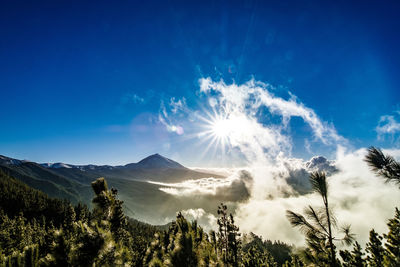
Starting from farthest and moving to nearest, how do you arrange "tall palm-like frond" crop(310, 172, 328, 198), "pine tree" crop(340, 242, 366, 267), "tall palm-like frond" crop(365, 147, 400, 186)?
1. "pine tree" crop(340, 242, 366, 267)
2. "tall palm-like frond" crop(310, 172, 328, 198)
3. "tall palm-like frond" crop(365, 147, 400, 186)

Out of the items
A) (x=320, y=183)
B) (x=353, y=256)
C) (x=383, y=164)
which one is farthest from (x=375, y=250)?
(x=383, y=164)

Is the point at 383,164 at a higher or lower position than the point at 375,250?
higher

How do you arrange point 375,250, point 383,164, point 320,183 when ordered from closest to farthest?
point 383,164, point 320,183, point 375,250

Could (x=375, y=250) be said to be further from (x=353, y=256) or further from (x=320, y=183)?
(x=320, y=183)

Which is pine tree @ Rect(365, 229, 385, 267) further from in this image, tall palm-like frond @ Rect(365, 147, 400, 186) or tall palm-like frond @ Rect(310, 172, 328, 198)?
tall palm-like frond @ Rect(365, 147, 400, 186)

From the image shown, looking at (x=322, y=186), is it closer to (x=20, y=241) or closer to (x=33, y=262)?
(x=33, y=262)

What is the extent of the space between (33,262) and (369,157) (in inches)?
498

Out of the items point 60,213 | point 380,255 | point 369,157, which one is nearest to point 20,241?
point 369,157

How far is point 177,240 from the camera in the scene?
28.7ft

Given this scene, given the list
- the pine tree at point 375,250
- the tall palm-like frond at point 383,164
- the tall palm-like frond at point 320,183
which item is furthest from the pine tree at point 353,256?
the tall palm-like frond at point 383,164

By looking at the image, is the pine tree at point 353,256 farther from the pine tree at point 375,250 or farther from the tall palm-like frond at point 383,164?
the tall palm-like frond at point 383,164

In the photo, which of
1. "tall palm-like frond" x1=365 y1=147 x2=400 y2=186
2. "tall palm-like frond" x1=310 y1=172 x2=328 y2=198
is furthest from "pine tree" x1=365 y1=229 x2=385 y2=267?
"tall palm-like frond" x1=365 y1=147 x2=400 y2=186

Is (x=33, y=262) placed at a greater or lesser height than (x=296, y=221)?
lesser

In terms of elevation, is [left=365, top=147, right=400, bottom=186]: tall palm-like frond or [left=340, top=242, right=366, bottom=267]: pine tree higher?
[left=365, top=147, right=400, bottom=186]: tall palm-like frond
